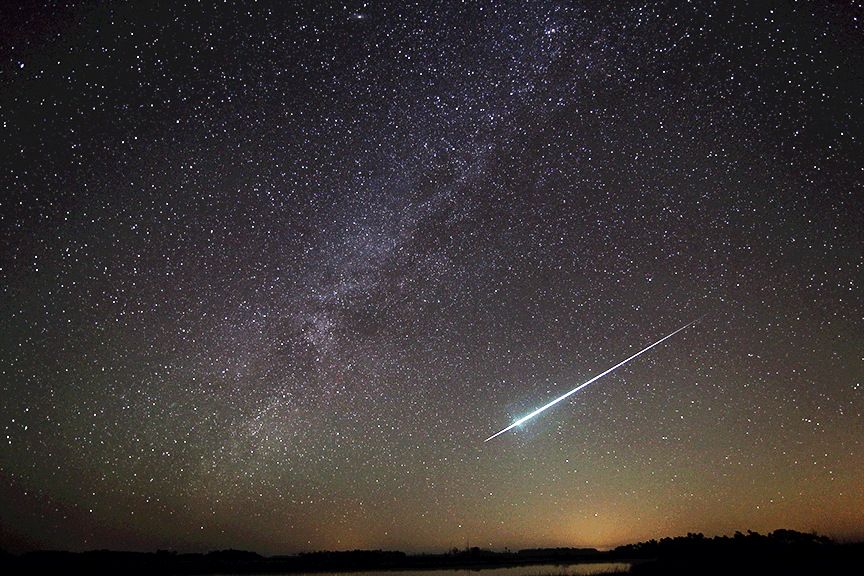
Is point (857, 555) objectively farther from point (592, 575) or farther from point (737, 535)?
point (737, 535)

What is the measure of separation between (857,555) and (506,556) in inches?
2569

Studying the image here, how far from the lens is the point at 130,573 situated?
154ft

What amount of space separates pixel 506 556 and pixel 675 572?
218 feet

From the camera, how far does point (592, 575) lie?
36031mm

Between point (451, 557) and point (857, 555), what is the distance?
5934 cm

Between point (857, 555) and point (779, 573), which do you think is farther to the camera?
point (857, 555)

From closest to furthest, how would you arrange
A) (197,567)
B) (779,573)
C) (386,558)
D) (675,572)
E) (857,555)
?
(779,573), (675,572), (857,555), (197,567), (386,558)

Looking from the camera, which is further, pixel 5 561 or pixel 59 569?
pixel 5 561

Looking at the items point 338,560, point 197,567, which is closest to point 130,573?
point 197,567

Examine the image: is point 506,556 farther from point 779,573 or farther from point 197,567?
point 779,573

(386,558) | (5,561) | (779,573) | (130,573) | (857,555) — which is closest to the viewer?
(779,573)

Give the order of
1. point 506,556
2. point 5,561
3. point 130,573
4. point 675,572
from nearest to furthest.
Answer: point 675,572 < point 130,573 < point 5,561 < point 506,556

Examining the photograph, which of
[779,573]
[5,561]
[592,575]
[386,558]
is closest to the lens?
[779,573]

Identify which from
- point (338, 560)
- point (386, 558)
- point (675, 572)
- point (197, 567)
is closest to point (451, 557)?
point (386, 558)
